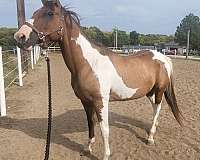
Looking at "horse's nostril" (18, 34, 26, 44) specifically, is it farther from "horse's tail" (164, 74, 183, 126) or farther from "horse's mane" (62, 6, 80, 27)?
"horse's tail" (164, 74, 183, 126)

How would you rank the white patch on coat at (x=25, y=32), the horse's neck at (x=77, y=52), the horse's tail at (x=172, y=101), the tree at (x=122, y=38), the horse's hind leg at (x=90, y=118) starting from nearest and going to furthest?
1. the white patch on coat at (x=25, y=32)
2. the horse's neck at (x=77, y=52)
3. the horse's hind leg at (x=90, y=118)
4. the horse's tail at (x=172, y=101)
5. the tree at (x=122, y=38)

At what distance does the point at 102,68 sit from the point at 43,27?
961mm

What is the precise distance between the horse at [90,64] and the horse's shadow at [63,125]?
2.42 feet

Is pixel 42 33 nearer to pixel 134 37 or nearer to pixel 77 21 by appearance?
pixel 77 21

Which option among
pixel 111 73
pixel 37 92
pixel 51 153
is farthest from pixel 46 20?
pixel 37 92

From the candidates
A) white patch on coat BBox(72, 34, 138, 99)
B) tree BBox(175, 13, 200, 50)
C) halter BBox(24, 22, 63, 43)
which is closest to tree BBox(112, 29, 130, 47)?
tree BBox(175, 13, 200, 50)

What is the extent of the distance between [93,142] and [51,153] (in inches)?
25.8

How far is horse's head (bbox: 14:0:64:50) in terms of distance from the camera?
11.7ft

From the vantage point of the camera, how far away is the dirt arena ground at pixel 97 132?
456cm

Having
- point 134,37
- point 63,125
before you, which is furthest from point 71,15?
point 134,37

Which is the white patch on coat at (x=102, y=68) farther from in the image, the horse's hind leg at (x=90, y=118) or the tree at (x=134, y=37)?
the tree at (x=134, y=37)

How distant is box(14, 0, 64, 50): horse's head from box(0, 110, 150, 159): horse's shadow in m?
1.95

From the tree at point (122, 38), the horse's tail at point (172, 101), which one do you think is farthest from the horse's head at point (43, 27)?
the tree at point (122, 38)

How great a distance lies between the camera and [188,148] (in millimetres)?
4707
